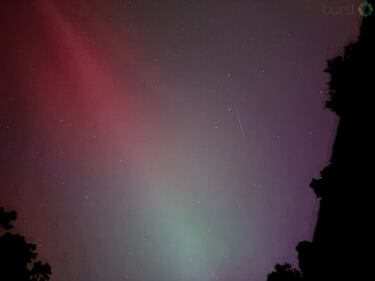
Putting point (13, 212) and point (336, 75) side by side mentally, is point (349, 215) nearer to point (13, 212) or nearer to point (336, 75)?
point (336, 75)

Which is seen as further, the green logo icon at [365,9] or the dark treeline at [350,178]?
the green logo icon at [365,9]

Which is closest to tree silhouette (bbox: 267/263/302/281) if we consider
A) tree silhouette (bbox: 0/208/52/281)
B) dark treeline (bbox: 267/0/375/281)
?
dark treeline (bbox: 267/0/375/281)

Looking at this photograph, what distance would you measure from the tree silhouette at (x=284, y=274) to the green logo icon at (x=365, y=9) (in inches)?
413

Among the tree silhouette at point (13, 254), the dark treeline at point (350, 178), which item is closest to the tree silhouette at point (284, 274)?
the dark treeline at point (350, 178)

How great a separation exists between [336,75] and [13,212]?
12175 mm

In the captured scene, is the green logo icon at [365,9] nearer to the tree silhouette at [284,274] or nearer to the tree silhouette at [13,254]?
the tree silhouette at [284,274]

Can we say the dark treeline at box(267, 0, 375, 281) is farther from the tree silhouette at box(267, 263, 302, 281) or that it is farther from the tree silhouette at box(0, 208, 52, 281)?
the tree silhouette at box(0, 208, 52, 281)

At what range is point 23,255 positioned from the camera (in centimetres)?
1266

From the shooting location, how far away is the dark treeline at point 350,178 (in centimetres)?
1400

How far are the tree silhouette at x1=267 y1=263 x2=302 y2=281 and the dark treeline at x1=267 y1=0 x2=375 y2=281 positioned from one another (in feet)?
1.34

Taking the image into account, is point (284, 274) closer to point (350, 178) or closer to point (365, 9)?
point (350, 178)

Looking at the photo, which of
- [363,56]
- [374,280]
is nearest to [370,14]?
[363,56]

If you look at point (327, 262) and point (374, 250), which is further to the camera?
point (327, 262)

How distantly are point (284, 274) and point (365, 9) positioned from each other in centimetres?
1105
